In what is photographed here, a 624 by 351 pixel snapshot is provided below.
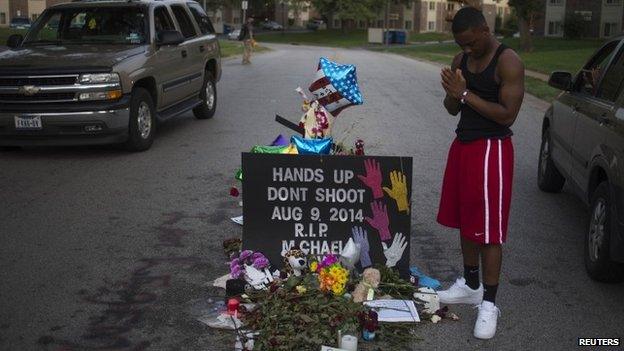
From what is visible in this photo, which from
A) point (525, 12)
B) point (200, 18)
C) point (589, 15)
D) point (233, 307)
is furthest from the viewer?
point (589, 15)

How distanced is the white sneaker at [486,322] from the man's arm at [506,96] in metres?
1.06

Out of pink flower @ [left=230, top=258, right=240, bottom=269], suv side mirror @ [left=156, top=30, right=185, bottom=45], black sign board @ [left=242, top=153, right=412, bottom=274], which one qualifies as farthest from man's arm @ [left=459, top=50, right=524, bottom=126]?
suv side mirror @ [left=156, top=30, right=185, bottom=45]

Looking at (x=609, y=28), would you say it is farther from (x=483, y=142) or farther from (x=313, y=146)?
(x=483, y=142)

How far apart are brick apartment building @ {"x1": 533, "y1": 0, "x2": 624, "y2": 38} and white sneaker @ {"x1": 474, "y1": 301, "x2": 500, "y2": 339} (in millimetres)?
54365

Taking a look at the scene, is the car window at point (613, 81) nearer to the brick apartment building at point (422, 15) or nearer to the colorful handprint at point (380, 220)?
the colorful handprint at point (380, 220)

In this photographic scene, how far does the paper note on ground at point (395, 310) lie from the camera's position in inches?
158

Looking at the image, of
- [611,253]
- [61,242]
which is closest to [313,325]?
[611,253]

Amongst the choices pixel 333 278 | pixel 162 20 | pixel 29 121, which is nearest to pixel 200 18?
pixel 162 20

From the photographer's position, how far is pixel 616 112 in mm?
4789

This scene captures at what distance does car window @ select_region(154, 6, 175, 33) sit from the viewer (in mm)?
9836

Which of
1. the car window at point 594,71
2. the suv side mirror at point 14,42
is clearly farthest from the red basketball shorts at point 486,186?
the suv side mirror at point 14,42

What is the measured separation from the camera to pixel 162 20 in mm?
10102

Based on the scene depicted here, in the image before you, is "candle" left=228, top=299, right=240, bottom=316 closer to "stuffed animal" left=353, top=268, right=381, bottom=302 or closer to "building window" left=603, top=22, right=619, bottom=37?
"stuffed animal" left=353, top=268, right=381, bottom=302

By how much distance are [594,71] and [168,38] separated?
5463 millimetres
